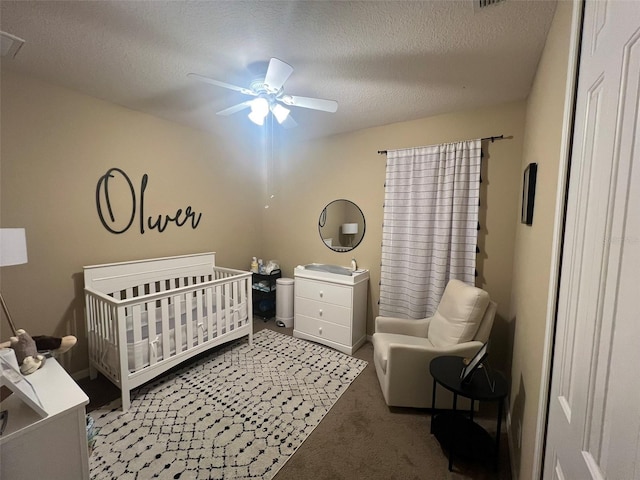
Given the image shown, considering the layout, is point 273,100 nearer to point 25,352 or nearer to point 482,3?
point 482,3

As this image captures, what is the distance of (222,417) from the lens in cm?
189

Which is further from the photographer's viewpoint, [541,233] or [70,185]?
[70,185]

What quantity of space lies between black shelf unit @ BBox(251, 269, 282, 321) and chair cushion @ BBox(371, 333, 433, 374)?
5.92ft

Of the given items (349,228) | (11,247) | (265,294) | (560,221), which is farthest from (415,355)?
(11,247)

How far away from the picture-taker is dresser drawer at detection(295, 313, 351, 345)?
9.43 feet

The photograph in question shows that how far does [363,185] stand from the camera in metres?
3.13

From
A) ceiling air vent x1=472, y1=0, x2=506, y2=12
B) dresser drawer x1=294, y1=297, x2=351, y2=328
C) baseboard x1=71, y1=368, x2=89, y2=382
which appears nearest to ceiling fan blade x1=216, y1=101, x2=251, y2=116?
ceiling air vent x1=472, y1=0, x2=506, y2=12

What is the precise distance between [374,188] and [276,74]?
68.0 inches

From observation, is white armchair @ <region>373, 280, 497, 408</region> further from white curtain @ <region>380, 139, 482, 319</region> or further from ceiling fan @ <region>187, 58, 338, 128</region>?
ceiling fan @ <region>187, 58, 338, 128</region>

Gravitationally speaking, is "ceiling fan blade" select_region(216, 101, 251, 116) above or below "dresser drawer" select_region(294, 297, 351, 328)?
above

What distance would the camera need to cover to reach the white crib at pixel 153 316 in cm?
200

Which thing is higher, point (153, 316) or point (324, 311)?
point (153, 316)

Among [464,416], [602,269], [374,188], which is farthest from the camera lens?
[374,188]

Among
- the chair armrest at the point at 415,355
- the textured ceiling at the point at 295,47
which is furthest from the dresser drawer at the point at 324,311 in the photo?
the textured ceiling at the point at 295,47
